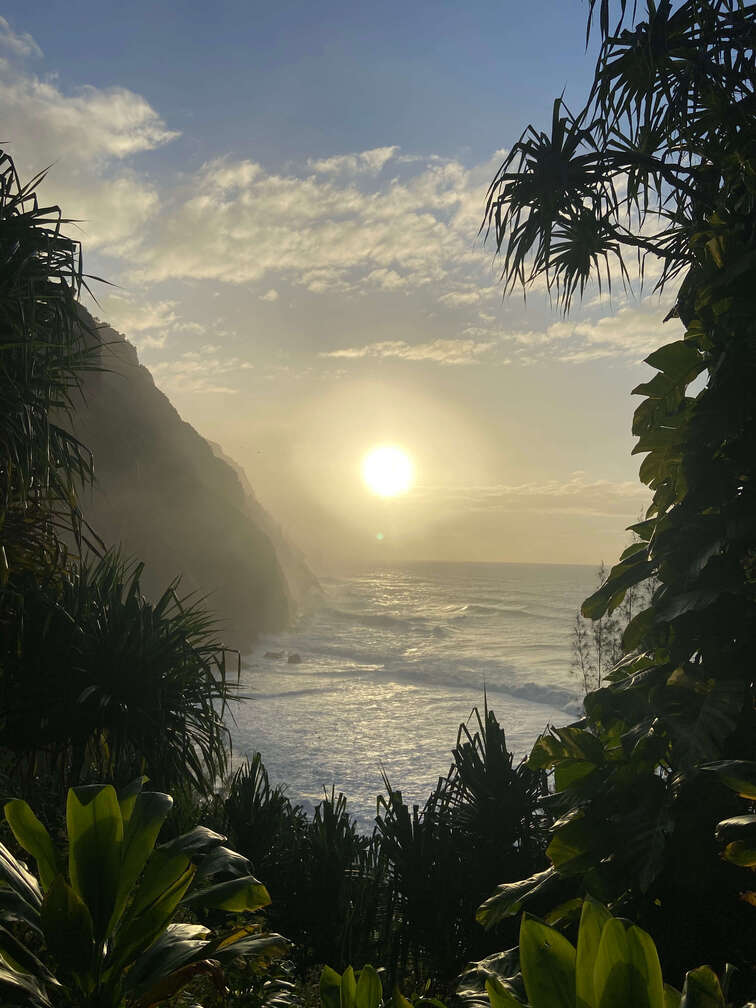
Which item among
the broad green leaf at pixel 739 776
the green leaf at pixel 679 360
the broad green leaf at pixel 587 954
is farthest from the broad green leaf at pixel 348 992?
the green leaf at pixel 679 360

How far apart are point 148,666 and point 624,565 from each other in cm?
476

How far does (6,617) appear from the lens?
588cm

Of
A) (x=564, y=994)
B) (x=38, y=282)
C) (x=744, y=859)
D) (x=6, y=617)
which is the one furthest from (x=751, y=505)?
(x=6, y=617)

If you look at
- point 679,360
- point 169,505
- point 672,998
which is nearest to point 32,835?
point 672,998

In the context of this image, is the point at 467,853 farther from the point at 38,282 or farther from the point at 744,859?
the point at 38,282

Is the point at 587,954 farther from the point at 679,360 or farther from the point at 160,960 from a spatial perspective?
the point at 679,360

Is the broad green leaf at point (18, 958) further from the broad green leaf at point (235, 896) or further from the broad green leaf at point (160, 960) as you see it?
the broad green leaf at point (235, 896)

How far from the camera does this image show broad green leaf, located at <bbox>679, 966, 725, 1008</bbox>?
3.31ft

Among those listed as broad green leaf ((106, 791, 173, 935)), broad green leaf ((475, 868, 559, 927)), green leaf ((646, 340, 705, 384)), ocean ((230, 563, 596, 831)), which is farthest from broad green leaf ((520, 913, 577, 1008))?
ocean ((230, 563, 596, 831))

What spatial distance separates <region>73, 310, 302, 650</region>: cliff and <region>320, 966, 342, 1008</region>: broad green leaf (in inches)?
952

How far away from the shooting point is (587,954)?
3.06ft

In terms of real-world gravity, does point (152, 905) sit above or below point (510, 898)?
above

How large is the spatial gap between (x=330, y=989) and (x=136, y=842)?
0.49 meters

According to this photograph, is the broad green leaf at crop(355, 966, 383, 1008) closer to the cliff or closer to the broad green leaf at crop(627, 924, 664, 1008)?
the broad green leaf at crop(627, 924, 664, 1008)
